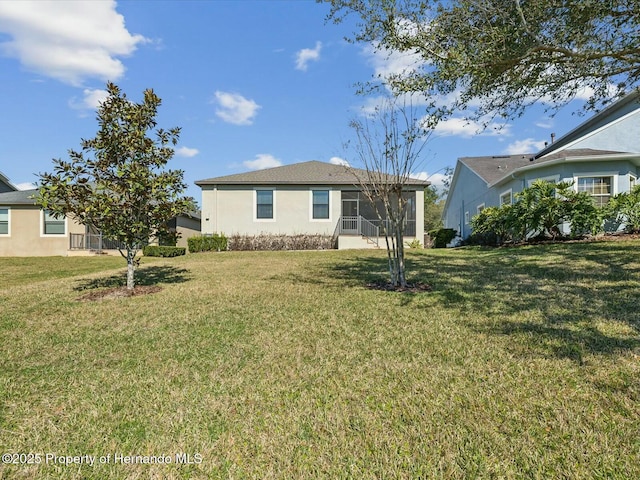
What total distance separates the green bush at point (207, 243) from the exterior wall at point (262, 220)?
4.45 ft

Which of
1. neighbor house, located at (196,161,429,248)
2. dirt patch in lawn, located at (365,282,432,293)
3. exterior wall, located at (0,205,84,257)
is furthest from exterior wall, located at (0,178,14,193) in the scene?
dirt patch in lawn, located at (365,282,432,293)

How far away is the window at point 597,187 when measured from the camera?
13.1 m

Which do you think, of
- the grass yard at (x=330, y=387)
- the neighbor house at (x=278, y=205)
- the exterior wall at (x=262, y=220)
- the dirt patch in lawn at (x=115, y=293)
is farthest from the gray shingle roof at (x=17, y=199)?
the grass yard at (x=330, y=387)

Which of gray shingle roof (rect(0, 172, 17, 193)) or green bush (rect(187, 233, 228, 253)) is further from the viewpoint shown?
gray shingle roof (rect(0, 172, 17, 193))

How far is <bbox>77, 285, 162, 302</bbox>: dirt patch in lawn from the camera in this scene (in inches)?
253

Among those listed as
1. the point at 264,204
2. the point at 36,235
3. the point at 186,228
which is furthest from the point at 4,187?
the point at 264,204

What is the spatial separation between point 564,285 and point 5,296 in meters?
10.6

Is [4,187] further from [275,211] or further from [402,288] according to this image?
[402,288]

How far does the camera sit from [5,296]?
687 centimetres

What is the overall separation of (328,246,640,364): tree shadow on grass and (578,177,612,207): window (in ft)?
11.9

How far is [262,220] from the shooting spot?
19.1m

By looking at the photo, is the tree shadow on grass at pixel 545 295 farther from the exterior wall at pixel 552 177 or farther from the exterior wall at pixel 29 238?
the exterior wall at pixel 29 238

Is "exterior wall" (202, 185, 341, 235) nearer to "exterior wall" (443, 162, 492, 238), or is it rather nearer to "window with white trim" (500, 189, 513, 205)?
"exterior wall" (443, 162, 492, 238)

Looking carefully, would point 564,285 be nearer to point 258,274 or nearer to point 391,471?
point 391,471
